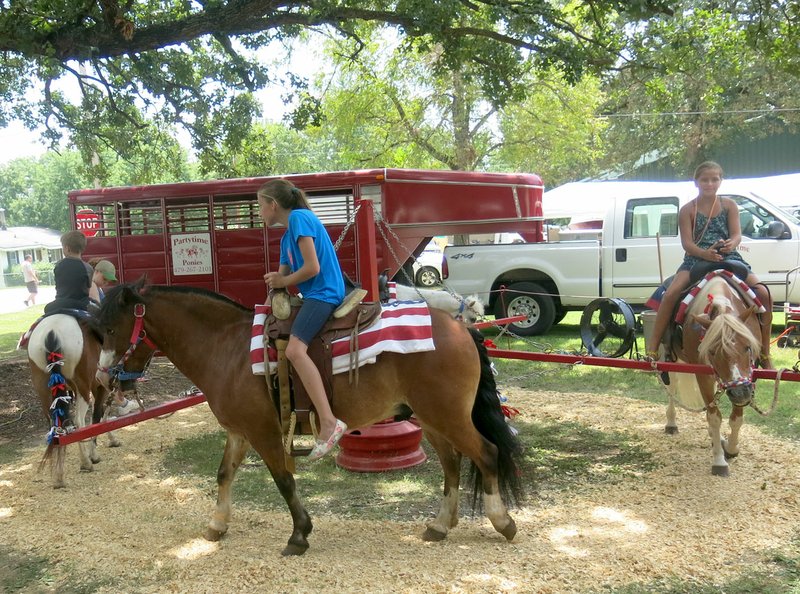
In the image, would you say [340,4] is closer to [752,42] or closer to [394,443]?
[752,42]

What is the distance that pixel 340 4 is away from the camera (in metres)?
9.27

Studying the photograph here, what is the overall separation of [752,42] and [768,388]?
13.9 ft

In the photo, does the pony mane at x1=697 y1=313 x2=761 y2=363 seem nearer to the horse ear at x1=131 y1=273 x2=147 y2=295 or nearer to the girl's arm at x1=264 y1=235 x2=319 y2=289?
the girl's arm at x1=264 y1=235 x2=319 y2=289

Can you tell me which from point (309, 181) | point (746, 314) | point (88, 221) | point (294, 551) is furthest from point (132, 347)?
point (88, 221)

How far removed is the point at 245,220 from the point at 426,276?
973 centimetres

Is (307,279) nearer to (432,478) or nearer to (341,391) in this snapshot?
(341,391)

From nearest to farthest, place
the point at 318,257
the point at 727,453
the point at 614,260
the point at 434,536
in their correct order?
A: the point at 318,257 < the point at 434,536 < the point at 727,453 < the point at 614,260

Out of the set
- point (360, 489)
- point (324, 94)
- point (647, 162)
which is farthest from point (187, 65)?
point (647, 162)

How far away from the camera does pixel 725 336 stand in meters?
4.59

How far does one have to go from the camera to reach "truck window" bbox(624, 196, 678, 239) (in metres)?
11.3

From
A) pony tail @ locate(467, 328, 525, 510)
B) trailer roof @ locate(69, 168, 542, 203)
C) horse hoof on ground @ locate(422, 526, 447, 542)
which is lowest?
horse hoof on ground @ locate(422, 526, 447, 542)

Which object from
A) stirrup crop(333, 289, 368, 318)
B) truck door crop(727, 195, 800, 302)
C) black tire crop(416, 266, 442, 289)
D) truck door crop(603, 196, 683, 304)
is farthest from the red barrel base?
black tire crop(416, 266, 442, 289)

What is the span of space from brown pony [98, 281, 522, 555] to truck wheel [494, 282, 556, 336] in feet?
24.6

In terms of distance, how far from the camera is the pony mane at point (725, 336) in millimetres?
4566
